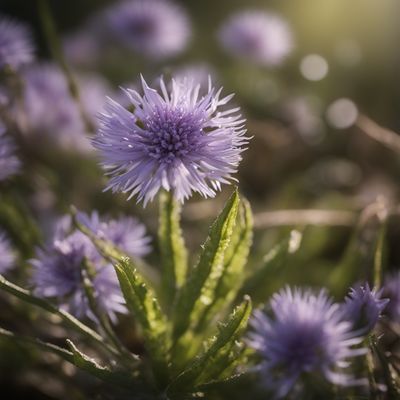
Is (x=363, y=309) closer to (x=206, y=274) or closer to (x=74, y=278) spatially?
(x=206, y=274)

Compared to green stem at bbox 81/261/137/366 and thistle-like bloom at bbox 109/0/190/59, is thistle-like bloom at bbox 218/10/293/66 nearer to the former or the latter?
thistle-like bloom at bbox 109/0/190/59

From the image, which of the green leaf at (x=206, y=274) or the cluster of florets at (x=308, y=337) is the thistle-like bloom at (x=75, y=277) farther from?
the cluster of florets at (x=308, y=337)

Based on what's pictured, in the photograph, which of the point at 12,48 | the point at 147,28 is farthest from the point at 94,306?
the point at 147,28

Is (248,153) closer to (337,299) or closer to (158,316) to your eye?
(337,299)

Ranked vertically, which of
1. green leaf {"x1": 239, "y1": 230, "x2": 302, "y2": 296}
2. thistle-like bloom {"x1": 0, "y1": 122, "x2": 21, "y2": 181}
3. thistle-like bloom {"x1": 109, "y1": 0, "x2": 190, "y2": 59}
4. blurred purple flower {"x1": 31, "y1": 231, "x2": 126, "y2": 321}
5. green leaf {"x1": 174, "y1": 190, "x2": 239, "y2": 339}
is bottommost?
green leaf {"x1": 174, "y1": 190, "x2": 239, "y2": 339}

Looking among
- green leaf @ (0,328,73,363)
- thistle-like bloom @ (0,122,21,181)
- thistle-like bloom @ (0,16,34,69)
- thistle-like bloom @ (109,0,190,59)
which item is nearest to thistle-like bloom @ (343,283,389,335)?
green leaf @ (0,328,73,363)

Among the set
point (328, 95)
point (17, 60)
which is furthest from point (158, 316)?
point (328, 95)
